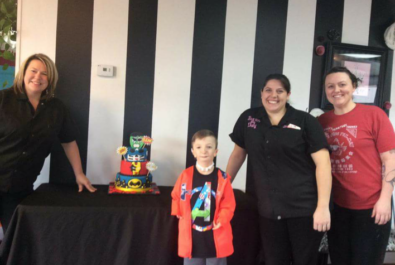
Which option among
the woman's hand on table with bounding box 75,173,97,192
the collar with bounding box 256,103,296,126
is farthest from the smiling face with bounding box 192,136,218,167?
the woman's hand on table with bounding box 75,173,97,192

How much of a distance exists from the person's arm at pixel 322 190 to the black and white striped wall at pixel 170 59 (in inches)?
34.4

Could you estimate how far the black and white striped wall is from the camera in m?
2.05

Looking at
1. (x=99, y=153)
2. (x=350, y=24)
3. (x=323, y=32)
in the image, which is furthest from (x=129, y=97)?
(x=350, y=24)

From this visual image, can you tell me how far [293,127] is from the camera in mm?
1506

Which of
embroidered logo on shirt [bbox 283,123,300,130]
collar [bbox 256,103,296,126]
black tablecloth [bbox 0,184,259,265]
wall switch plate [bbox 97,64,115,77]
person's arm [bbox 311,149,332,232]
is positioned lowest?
black tablecloth [bbox 0,184,259,265]

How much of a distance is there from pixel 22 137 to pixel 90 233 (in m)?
0.63

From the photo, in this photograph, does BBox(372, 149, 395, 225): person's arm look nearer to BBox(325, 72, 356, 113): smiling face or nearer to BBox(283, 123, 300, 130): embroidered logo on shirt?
BBox(325, 72, 356, 113): smiling face

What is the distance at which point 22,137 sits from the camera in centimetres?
160

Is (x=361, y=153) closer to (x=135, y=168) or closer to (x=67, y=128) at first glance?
(x=135, y=168)

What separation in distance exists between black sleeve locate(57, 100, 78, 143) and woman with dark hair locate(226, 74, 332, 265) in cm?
111

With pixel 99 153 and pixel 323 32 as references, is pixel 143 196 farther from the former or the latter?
pixel 323 32

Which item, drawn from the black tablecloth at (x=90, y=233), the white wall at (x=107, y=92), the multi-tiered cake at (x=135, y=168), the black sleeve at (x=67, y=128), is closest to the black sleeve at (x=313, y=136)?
the black tablecloth at (x=90, y=233)

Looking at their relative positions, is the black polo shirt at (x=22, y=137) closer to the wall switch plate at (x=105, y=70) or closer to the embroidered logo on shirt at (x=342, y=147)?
the wall switch plate at (x=105, y=70)

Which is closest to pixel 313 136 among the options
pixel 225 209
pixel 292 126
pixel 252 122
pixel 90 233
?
pixel 292 126
